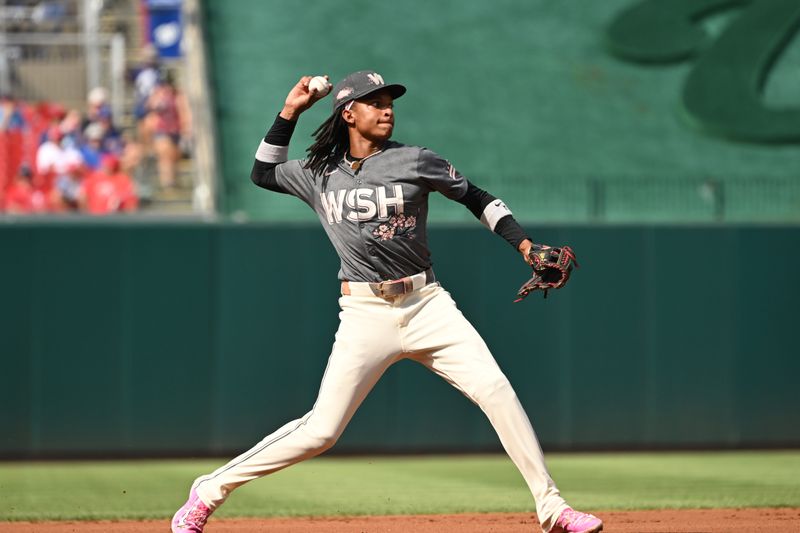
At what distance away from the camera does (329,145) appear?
576 centimetres

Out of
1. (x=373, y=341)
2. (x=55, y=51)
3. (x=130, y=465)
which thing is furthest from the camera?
(x=55, y=51)

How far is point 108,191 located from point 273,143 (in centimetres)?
912

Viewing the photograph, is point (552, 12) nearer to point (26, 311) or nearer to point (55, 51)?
point (55, 51)

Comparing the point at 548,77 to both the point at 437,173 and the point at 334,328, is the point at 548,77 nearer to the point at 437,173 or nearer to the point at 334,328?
the point at 334,328

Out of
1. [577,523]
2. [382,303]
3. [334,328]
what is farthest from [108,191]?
[577,523]

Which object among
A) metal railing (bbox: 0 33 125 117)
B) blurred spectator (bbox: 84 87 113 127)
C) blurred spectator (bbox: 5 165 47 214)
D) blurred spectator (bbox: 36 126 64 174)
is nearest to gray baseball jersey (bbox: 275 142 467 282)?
blurred spectator (bbox: 5 165 47 214)

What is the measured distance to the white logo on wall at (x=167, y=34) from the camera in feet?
61.1

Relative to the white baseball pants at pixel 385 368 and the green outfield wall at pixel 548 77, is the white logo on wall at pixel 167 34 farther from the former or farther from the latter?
the white baseball pants at pixel 385 368

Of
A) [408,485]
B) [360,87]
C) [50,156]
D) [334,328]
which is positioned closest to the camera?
[360,87]

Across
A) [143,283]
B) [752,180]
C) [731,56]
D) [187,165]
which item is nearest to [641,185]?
[752,180]

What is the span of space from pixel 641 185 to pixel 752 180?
4.70 feet

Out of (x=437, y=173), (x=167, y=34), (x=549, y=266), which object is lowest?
(x=549, y=266)

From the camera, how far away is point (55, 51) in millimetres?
18219

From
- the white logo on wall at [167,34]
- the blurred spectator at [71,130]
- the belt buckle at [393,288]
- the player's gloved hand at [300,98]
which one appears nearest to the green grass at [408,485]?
the belt buckle at [393,288]
